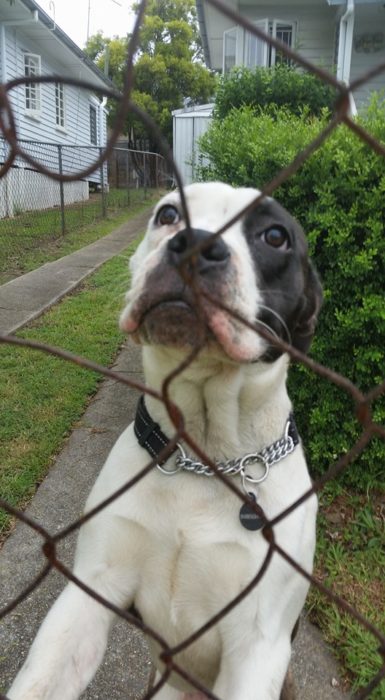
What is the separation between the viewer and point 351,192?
280 centimetres

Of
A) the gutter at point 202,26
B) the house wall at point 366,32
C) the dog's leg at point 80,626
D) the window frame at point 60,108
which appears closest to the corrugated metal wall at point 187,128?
the gutter at point 202,26

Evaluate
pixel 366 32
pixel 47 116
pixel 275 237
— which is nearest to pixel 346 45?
pixel 366 32

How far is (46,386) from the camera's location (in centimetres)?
441

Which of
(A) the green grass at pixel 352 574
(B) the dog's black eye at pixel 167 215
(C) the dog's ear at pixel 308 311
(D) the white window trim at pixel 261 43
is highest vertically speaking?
(D) the white window trim at pixel 261 43

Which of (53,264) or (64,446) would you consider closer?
(64,446)

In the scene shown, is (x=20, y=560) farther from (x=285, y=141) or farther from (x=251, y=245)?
(x=285, y=141)

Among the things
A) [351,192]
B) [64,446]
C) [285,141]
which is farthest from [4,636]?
[285,141]

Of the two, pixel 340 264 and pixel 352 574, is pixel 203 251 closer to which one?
pixel 340 264

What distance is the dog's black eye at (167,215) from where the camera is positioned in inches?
76.5

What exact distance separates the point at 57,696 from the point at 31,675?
0.10 m

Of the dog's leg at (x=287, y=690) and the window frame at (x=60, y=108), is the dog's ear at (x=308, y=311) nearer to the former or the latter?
the dog's leg at (x=287, y=690)

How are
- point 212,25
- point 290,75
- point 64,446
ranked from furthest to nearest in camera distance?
point 212,25
point 290,75
point 64,446

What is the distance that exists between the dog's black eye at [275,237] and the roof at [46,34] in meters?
10.2

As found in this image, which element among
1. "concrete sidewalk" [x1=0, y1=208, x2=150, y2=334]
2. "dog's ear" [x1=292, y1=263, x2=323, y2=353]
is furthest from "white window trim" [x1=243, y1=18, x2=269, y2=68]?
"dog's ear" [x1=292, y1=263, x2=323, y2=353]
